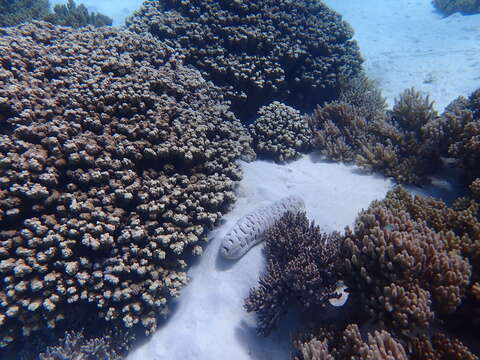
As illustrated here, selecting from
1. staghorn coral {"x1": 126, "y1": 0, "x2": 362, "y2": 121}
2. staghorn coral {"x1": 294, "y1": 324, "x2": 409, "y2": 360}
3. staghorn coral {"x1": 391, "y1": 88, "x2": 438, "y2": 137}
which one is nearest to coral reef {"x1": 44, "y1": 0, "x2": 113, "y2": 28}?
staghorn coral {"x1": 126, "y1": 0, "x2": 362, "y2": 121}

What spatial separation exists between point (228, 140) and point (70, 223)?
3052 mm

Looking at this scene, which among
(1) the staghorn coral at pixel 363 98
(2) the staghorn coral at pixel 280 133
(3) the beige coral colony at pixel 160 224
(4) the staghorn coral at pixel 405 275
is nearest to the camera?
(4) the staghorn coral at pixel 405 275

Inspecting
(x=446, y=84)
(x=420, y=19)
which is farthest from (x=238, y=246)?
(x=420, y=19)

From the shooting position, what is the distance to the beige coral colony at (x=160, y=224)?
3.10m

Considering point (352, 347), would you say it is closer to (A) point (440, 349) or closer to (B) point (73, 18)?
(A) point (440, 349)

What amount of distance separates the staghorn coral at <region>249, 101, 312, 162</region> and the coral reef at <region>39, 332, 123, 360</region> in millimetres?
4715

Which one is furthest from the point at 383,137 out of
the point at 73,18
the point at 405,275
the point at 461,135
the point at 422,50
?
the point at 73,18

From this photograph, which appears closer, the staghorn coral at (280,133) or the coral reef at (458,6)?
the staghorn coral at (280,133)

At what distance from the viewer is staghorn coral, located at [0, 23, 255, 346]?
3568 mm

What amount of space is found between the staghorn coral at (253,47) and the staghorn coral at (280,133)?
2.26 ft

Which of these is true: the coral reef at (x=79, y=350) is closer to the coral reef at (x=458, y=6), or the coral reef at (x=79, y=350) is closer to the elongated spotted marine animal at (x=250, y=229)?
the elongated spotted marine animal at (x=250, y=229)

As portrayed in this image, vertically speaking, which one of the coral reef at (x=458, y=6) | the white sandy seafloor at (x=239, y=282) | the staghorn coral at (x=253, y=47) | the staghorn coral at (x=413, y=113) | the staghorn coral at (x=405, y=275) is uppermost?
the coral reef at (x=458, y=6)

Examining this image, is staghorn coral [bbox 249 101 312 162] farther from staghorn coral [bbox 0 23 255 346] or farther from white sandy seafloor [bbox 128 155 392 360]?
staghorn coral [bbox 0 23 255 346]

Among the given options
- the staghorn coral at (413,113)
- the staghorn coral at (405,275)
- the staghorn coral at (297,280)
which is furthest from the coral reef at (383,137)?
the staghorn coral at (405,275)
